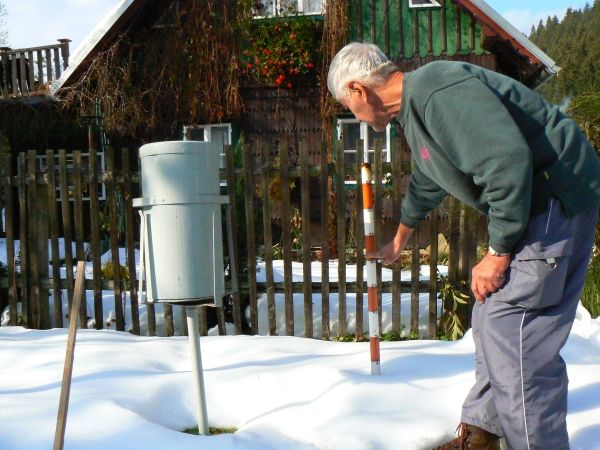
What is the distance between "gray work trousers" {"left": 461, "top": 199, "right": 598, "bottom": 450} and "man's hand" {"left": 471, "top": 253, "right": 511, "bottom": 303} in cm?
3

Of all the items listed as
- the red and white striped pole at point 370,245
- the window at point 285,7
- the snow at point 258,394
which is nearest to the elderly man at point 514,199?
the snow at point 258,394

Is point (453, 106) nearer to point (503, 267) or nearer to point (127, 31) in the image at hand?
point (503, 267)

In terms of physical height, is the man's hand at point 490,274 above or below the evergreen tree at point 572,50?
below

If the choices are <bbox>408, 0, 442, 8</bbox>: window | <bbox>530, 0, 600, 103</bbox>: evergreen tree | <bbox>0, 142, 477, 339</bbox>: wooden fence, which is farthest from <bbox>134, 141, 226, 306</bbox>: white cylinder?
<bbox>530, 0, 600, 103</bbox>: evergreen tree

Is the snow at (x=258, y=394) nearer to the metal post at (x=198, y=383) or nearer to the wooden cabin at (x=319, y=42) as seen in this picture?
the metal post at (x=198, y=383)

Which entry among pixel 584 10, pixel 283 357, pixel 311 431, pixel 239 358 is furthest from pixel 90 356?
pixel 584 10

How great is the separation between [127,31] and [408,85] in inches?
379

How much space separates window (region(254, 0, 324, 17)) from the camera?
35.2 ft

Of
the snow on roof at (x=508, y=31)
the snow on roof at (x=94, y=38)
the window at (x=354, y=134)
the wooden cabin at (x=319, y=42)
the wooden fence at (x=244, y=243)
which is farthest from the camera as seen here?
the window at (x=354, y=134)

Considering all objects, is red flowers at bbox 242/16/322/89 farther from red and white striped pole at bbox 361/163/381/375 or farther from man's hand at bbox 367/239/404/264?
man's hand at bbox 367/239/404/264

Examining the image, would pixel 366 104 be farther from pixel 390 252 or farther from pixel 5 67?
pixel 5 67

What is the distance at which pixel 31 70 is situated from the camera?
12.4 meters

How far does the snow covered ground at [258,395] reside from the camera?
257 centimetres

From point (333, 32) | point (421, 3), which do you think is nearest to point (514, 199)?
point (333, 32)
